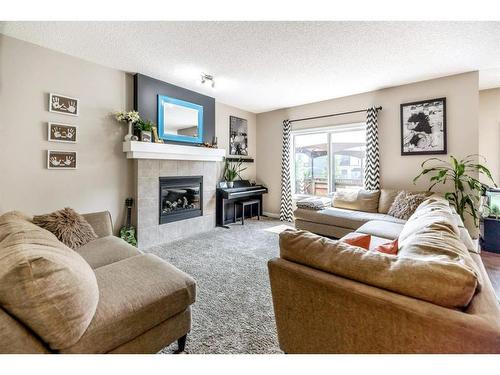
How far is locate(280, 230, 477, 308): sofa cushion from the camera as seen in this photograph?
2.50 feet

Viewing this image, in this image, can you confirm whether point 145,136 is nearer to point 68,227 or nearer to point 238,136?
point 68,227

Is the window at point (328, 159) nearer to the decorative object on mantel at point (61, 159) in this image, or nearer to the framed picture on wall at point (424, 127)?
the framed picture on wall at point (424, 127)

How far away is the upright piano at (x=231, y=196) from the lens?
4.53 meters

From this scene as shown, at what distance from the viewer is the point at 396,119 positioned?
12.6 ft

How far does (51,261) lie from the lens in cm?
91

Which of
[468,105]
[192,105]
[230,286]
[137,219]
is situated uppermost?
[192,105]

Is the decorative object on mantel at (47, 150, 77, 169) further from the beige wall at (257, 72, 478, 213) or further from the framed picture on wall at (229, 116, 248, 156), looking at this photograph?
the beige wall at (257, 72, 478, 213)

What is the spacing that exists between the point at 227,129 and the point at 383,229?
365 cm

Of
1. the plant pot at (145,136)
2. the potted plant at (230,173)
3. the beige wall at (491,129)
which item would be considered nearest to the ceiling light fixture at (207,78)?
the plant pot at (145,136)

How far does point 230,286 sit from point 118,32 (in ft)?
9.29

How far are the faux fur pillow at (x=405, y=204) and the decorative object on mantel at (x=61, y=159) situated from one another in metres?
4.50

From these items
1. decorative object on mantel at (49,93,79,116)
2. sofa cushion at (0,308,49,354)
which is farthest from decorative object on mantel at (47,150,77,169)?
sofa cushion at (0,308,49,354)

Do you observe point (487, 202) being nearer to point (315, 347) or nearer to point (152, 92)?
point (315, 347)
